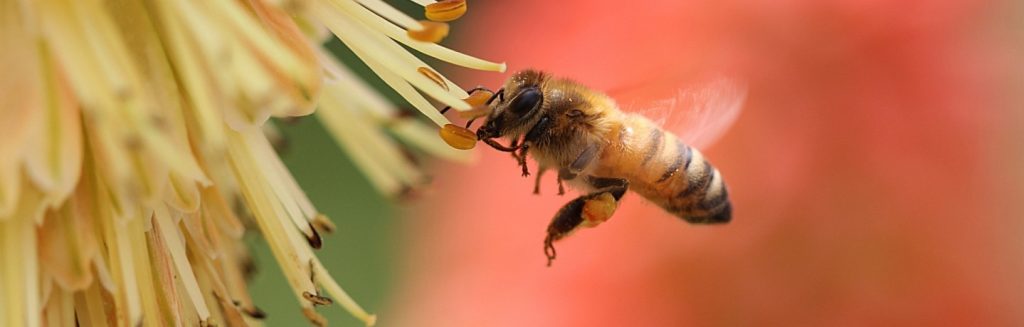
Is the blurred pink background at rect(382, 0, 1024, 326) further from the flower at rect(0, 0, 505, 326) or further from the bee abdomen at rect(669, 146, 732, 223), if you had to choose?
the flower at rect(0, 0, 505, 326)

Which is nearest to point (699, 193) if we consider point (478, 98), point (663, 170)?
point (663, 170)

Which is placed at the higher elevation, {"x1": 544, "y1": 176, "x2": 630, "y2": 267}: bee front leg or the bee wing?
the bee wing

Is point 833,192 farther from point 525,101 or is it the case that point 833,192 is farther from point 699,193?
point 525,101

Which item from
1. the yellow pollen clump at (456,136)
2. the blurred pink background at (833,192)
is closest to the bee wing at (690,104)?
the yellow pollen clump at (456,136)

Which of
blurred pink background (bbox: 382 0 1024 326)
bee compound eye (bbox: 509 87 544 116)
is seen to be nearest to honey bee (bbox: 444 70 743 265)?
bee compound eye (bbox: 509 87 544 116)

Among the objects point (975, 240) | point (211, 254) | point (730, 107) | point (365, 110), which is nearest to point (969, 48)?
point (975, 240)

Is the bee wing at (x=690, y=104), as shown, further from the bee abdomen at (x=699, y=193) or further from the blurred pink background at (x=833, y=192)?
the blurred pink background at (x=833, y=192)
